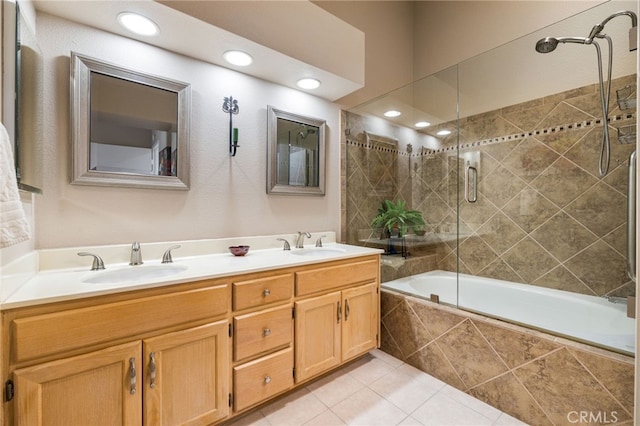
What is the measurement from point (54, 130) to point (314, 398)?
2.03 metres

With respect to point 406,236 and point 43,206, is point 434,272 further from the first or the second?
point 43,206

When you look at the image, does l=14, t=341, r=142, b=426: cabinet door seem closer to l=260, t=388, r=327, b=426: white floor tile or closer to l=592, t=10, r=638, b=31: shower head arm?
l=260, t=388, r=327, b=426: white floor tile

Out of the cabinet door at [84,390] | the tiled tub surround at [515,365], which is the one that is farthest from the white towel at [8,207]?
the tiled tub surround at [515,365]

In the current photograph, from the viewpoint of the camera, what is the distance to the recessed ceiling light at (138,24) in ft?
4.48

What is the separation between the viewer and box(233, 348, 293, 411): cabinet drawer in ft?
4.34

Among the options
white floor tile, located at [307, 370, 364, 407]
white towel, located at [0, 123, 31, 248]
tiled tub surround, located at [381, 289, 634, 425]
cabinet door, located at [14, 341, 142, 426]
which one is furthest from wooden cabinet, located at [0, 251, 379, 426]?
tiled tub surround, located at [381, 289, 634, 425]

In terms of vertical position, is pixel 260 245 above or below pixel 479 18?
below

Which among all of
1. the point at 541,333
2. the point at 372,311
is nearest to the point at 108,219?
the point at 372,311

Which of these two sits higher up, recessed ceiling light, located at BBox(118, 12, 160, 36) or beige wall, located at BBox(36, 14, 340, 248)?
recessed ceiling light, located at BBox(118, 12, 160, 36)

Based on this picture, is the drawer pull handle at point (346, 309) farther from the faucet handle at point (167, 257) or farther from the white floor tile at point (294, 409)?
the faucet handle at point (167, 257)

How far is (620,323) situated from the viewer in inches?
65.1

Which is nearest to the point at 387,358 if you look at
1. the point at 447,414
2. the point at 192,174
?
the point at 447,414

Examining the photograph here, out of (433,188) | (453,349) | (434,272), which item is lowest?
(453,349)

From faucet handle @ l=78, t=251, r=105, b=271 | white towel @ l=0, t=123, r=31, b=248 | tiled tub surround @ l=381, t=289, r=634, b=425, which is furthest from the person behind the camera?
faucet handle @ l=78, t=251, r=105, b=271
